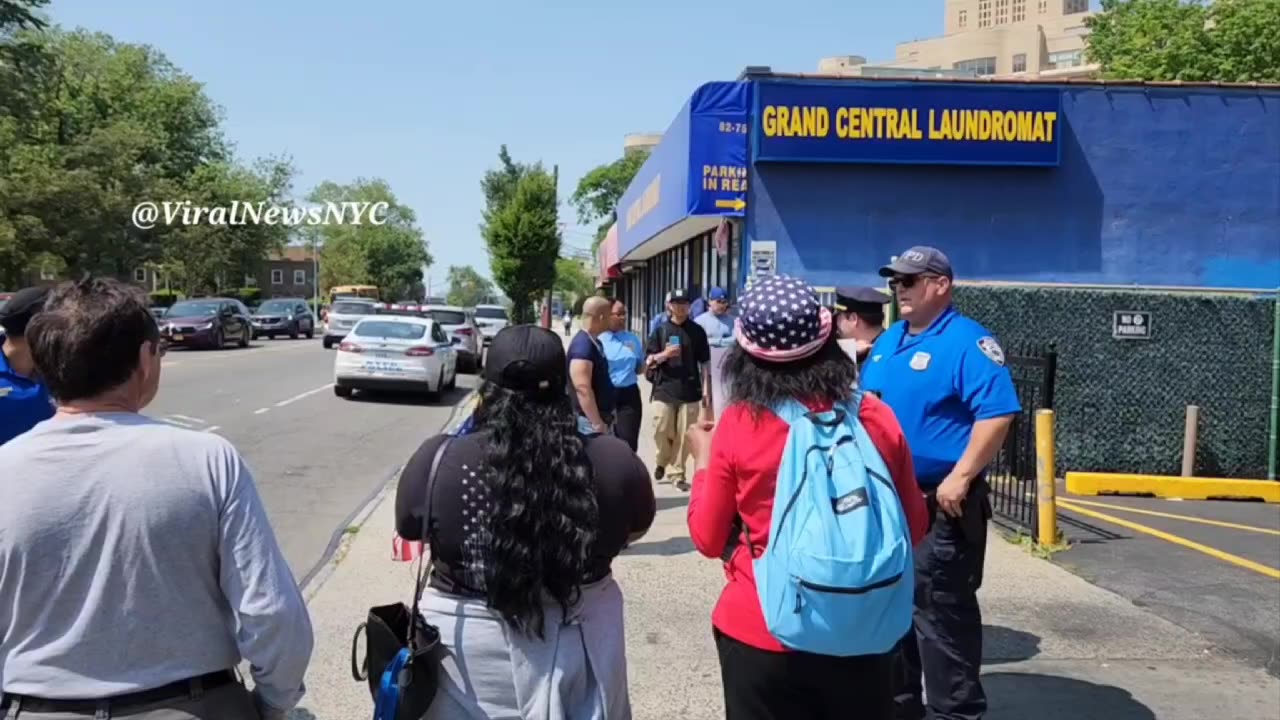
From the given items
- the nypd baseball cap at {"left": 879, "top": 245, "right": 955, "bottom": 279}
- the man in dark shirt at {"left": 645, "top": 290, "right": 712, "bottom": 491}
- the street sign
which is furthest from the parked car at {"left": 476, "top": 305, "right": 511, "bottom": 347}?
the nypd baseball cap at {"left": 879, "top": 245, "right": 955, "bottom": 279}

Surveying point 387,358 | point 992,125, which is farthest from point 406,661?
point 387,358

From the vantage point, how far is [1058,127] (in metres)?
15.0

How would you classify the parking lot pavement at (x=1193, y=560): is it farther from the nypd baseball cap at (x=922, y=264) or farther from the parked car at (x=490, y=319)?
the parked car at (x=490, y=319)

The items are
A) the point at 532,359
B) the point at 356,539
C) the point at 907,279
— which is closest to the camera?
the point at 532,359

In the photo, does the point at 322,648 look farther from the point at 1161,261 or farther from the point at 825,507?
the point at 1161,261

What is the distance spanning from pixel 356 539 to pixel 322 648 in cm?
262

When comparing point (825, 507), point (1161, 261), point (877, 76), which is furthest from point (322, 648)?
point (1161, 261)

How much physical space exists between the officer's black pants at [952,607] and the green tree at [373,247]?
10670 cm

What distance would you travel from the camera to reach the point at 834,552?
8.75 feet

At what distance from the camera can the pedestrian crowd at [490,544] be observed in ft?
7.48

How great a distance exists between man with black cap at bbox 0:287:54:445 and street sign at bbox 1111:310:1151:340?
10.5 metres

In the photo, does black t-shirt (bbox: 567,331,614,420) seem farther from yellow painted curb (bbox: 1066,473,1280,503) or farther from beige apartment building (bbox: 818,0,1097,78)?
beige apartment building (bbox: 818,0,1097,78)

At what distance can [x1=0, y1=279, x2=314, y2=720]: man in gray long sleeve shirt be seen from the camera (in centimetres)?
226

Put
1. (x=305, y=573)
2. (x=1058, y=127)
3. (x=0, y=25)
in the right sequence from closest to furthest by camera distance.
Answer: (x=305, y=573) → (x=1058, y=127) → (x=0, y=25)
